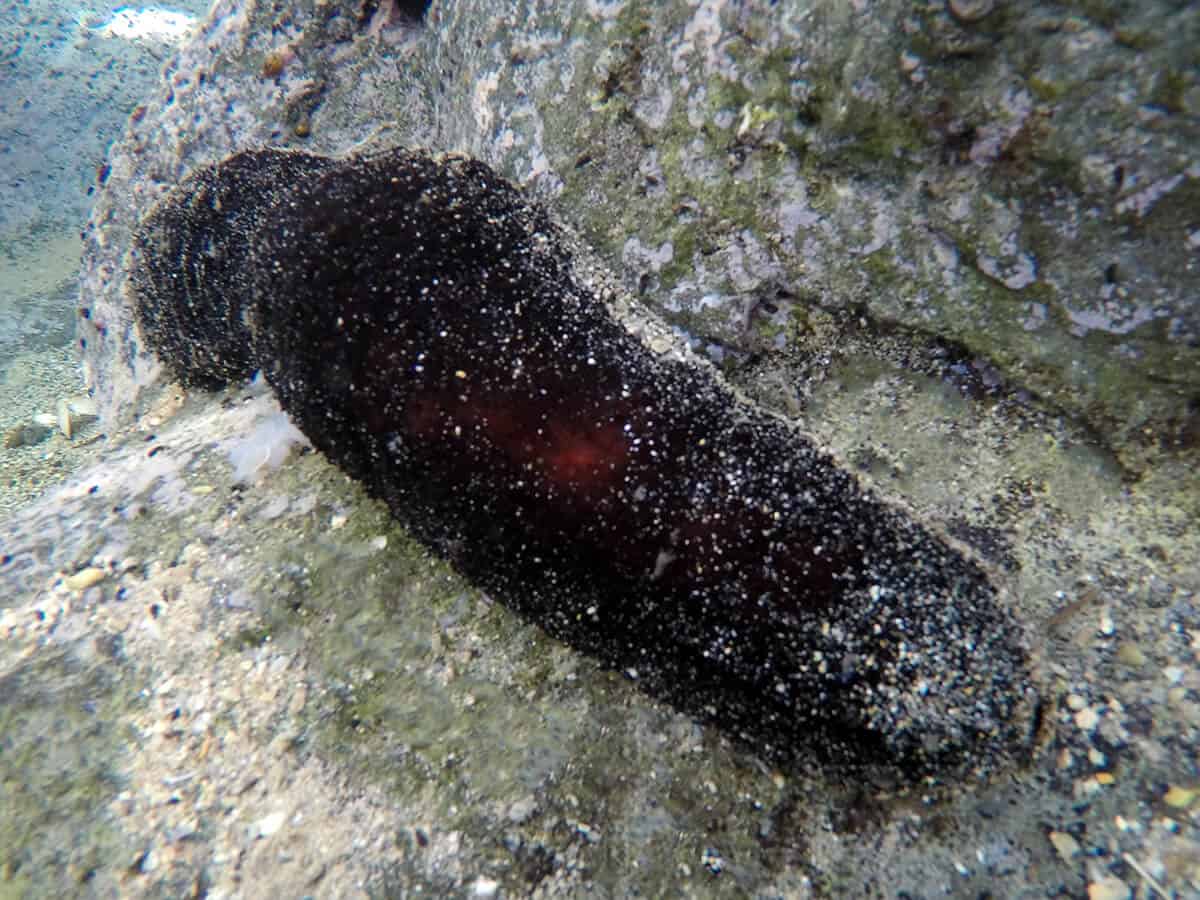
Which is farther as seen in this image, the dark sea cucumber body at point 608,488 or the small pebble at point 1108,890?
the dark sea cucumber body at point 608,488

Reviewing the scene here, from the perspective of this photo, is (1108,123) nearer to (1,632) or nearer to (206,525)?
(206,525)

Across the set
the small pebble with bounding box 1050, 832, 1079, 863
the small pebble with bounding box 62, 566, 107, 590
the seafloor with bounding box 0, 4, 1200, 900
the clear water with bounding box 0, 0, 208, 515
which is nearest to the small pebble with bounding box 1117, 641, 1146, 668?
the seafloor with bounding box 0, 4, 1200, 900

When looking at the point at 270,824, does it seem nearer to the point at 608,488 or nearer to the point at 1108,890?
the point at 608,488

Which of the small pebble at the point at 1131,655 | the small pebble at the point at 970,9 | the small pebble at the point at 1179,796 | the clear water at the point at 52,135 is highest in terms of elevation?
the small pebble at the point at 970,9

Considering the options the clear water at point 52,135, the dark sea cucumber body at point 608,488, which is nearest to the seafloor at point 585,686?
the dark sea cucumber body at point 608,488

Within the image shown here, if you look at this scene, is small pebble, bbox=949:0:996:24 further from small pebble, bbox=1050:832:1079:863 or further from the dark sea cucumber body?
small pebble, bbox=1050:832:1079:863

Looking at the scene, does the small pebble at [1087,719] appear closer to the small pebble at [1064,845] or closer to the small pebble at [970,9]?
the small pebble at [1064,845]

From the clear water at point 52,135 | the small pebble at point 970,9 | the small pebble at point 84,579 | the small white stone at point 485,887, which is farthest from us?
the clear water at point 52,135

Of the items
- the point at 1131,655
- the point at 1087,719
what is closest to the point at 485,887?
the point at 1087,719

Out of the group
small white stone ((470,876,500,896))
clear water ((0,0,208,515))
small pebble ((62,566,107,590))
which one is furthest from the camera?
clear water ((0,0,208,515))
